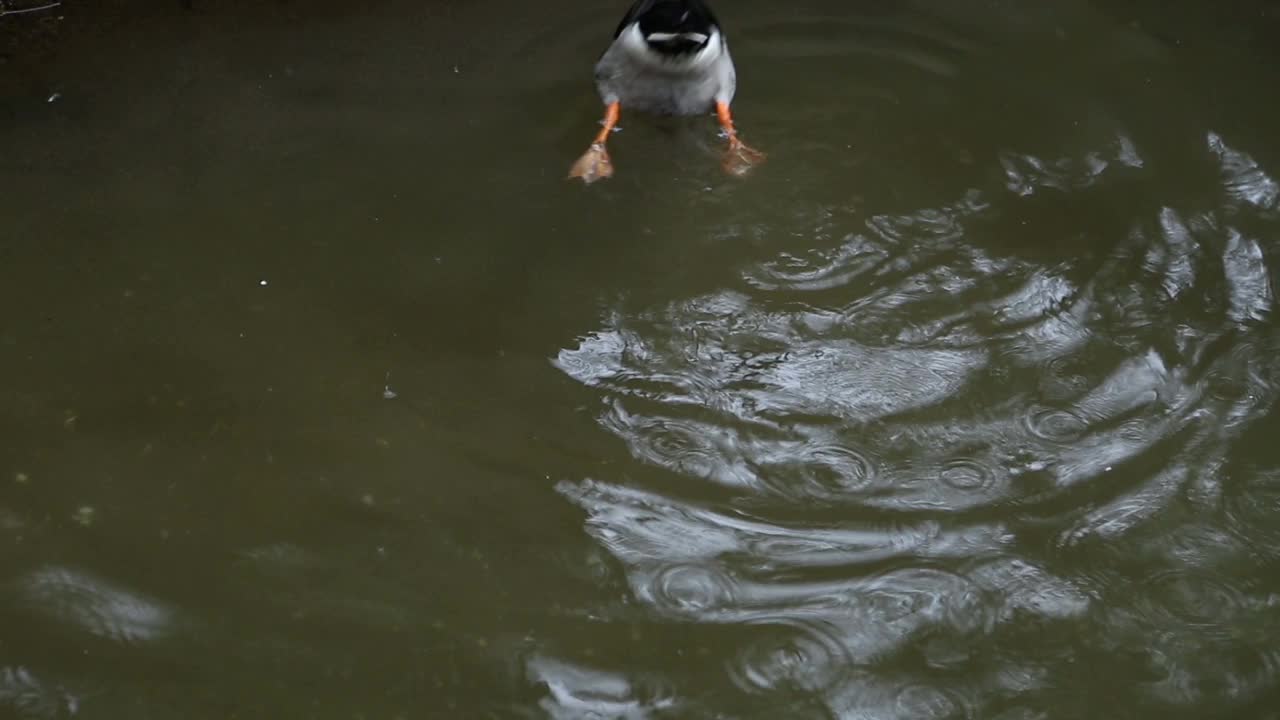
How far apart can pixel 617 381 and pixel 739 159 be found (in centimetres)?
119

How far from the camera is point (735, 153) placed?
13.8 ft

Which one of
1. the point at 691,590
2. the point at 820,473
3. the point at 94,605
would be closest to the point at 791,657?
the point at 691,590

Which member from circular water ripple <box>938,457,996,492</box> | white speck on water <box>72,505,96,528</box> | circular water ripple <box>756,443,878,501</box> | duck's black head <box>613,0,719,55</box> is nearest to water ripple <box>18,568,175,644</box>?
white speck on water <box>72,505,96,528</box>

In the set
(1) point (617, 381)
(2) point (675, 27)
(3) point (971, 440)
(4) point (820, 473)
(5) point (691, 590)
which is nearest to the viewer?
(5) point (691, 590)

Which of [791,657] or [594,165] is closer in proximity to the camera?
[791,657]

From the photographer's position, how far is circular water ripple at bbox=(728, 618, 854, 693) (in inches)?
106

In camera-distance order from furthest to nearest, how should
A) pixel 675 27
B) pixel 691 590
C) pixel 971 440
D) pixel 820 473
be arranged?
pixel 675 27
pixel 971 440
pixel 820 473
pixel 691 590

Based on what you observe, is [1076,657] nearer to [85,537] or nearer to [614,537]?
[614,537]

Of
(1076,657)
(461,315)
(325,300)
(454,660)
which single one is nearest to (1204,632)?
(1076,657)

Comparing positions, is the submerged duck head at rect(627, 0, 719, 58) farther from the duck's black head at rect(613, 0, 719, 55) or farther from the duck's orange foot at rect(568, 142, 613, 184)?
the duck's orange foot at rect(568, 142, 613, 184)

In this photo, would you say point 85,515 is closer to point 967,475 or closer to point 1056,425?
point 967,475

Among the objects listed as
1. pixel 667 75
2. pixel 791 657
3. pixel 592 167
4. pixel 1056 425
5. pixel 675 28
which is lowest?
pixel 791 657

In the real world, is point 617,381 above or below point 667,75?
below

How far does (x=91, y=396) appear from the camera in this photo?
10.5 ft
